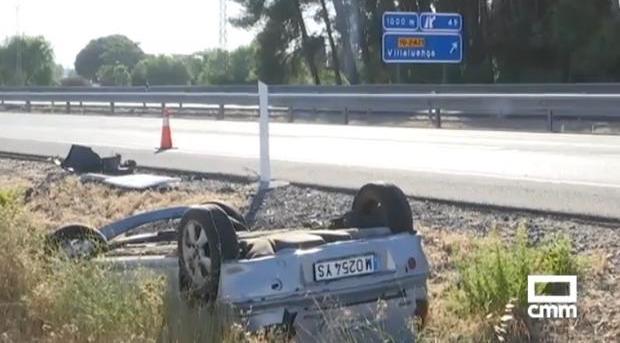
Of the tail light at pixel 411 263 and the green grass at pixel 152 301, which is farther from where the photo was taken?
the tail light at pixel 411 263

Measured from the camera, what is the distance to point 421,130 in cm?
2373

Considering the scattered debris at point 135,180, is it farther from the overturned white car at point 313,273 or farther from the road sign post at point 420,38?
the road sign post at point 420,38

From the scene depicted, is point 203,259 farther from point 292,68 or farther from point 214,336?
point 292,68

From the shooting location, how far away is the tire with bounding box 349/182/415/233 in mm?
5797

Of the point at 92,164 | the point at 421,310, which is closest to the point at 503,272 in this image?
the point at 421,310

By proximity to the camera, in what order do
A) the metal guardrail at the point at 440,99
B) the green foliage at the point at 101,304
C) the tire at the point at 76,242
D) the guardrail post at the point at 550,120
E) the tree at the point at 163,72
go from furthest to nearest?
the tree at the point at 163,72, the metal guardrail at the point at 440,99, the guardrail post at the point at 550,120, the tire at the point at 76,242, the green foliage at the point at 101,304

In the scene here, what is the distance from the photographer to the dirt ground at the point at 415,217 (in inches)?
232

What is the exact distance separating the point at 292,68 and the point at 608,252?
1785 inches

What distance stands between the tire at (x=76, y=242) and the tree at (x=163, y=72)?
73.8 m

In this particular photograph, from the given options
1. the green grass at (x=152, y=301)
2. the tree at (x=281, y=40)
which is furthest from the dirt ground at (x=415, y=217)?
the tree at (x=281, y=40)

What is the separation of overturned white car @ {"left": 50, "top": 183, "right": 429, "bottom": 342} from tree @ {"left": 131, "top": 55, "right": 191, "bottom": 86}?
75.1m

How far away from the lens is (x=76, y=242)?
668 centimetres

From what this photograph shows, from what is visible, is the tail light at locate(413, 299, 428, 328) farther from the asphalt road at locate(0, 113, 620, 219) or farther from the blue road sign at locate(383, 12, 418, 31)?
the blue road sign at locate(383, 12, 418, 31)

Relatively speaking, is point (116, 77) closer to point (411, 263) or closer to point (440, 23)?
point (440, 23)
